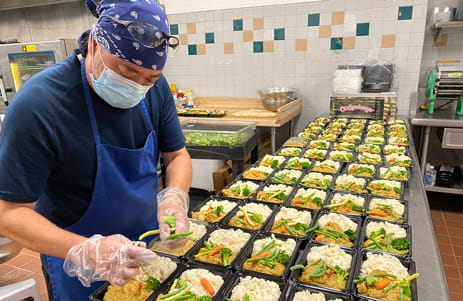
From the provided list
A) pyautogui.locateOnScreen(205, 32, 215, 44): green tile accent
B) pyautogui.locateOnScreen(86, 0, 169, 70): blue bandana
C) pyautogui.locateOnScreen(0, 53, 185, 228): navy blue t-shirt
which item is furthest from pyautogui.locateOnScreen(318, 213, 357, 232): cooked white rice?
pyautogui.locateOnScreen(205, 32, 215, 44): green tile accent

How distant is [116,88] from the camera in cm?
127

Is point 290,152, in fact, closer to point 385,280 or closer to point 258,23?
point 385,280

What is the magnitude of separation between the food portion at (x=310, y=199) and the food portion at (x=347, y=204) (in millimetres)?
66

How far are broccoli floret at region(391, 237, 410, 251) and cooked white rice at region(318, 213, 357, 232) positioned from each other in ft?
0.66

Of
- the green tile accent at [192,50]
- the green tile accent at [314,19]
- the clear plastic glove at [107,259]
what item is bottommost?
the clear plastic glove at [107,259]

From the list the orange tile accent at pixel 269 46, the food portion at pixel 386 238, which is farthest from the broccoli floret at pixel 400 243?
the orange tile accent at pixel 269 46

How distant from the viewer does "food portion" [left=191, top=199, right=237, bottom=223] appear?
1.76m

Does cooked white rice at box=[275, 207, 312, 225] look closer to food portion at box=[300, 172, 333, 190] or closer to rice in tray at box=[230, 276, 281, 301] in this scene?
food portion at box=[300, 172, 333, 190]

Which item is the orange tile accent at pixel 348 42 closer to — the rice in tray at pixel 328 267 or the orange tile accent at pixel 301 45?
the orange tile accent at pixel 301 45

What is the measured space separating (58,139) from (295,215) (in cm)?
117

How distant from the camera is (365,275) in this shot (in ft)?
4.23

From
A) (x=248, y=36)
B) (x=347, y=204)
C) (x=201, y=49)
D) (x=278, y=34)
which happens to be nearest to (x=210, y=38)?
(x=201, y=49)

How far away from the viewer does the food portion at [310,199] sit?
6.13ft

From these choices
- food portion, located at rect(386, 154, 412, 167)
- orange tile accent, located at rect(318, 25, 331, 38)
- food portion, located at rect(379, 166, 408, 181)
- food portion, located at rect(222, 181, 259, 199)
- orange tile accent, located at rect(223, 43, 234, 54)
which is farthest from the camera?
orange tile accent, located at rect(223, 43, 234, 54)
